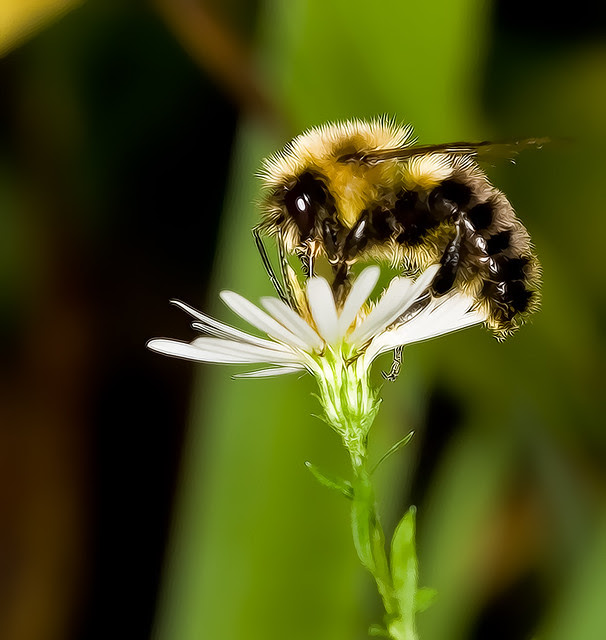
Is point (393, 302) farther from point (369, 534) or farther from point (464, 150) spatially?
point (464, 150)

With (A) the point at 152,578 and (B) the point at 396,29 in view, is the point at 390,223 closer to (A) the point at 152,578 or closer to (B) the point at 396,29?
(B) the point at 396,29

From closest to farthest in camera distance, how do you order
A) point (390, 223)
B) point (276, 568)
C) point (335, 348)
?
point (335, 348) < point (390, 223) < point (276, 568)

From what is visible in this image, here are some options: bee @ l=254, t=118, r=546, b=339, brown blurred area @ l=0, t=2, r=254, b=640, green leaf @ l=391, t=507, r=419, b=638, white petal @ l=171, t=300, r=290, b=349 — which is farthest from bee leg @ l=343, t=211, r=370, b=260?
brown blurred area @ l=0, t=2, r=254, b=640

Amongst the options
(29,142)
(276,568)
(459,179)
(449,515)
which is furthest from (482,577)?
(29,142)

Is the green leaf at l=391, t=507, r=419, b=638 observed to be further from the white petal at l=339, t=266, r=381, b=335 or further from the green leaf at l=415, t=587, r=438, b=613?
the white petal at l=339, t=266, r=381, b=335

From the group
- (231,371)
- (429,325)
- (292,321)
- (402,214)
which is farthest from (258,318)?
(231,371)
